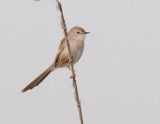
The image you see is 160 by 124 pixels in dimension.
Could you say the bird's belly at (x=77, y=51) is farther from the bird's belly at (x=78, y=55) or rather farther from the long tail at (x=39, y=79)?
the long tail at (x=39, y=79)

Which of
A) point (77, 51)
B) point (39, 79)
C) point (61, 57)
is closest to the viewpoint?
point (77, 51)

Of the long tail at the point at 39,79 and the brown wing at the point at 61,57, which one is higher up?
the brown wing at the point at 61,57

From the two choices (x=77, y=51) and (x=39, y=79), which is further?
(x=39, y=79)

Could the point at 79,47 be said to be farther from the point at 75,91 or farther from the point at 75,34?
the point at 75,91

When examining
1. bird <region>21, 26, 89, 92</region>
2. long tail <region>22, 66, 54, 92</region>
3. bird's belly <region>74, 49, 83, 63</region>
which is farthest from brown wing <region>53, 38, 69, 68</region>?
long tail <region>22, 66, 54, 92</region>

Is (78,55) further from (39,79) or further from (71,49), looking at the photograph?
(39,79)

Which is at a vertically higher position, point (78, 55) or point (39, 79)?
point (78, 55)

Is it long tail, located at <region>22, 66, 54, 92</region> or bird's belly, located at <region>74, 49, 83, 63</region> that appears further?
bird's belly, located at <region>74, 49, 83, 63</region>

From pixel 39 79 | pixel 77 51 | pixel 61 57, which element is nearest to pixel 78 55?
pixel 77 51

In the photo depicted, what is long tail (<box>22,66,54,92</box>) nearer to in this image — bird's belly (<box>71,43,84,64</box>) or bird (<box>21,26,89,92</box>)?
bird (<box>21,26,89,92</box>)

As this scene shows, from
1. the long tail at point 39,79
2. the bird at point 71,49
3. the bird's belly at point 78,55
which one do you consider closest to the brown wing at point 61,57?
the bird at point 71,49

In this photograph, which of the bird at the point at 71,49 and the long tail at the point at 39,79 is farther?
the bird at the point at 71,49

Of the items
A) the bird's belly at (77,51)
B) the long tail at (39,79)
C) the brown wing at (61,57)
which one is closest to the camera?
the long tail at (39,79)
